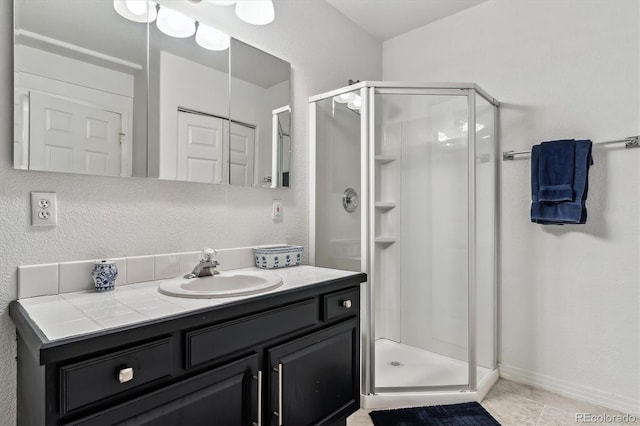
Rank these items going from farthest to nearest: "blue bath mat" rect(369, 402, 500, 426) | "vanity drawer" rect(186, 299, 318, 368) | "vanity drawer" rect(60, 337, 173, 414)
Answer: "blue bath mat" rect(369, 402, 500, 426), "vanity drawer" rect(186, 299, 318, 368), "vanity drawer" rect(60, 337, 173, 414)

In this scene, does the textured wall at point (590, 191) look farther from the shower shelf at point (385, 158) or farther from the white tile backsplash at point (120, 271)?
the white tile backsplash at point (120, 271)

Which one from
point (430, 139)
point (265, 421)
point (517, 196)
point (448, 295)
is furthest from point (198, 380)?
point (517, 196)

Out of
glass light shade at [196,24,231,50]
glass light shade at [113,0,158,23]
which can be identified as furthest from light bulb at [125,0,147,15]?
glass light shade at [196,24,231,50]

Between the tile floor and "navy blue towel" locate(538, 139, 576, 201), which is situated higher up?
"navy blue towel" locate(538, 139, 576, 201)

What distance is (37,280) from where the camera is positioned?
1.24m

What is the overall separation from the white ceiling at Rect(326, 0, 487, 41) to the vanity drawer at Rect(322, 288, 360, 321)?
1.94 meters

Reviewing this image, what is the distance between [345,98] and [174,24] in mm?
992

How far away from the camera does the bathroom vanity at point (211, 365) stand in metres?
0.84

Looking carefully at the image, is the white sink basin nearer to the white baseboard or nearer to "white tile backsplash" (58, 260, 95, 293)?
"white tile backsplash" (58, 260, 95, 293)

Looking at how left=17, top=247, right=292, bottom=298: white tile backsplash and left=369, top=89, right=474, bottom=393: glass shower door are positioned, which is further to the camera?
left=369, top=89, right=474, bottom=393: glass shower door

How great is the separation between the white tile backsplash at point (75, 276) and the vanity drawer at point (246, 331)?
586mm

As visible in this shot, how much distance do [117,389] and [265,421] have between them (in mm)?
549

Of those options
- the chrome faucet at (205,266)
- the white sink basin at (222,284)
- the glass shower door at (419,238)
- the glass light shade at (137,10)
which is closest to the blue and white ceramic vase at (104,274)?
the white sink basin at (222,284)

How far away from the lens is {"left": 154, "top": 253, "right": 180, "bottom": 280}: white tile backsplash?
153cm
